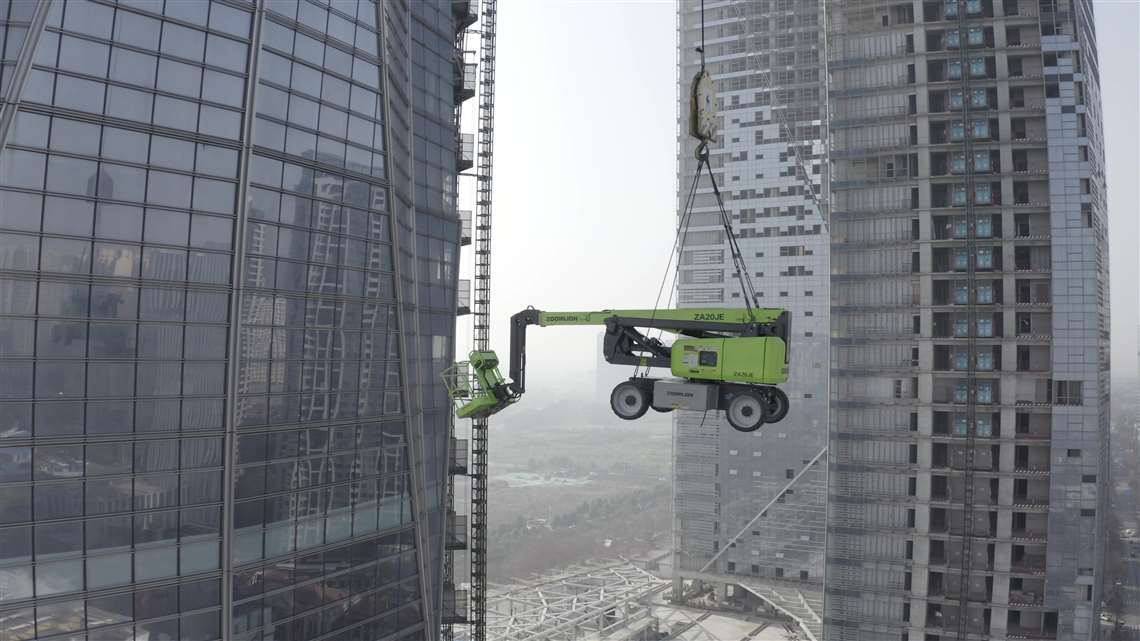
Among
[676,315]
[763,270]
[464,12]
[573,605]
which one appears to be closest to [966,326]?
[676,315]

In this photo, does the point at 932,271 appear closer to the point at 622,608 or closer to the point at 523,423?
the point at 622,608

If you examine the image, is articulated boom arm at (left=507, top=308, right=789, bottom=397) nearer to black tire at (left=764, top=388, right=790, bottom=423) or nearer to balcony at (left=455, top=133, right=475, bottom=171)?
black tire at (left=764, top=388, right=790, bottom=423)

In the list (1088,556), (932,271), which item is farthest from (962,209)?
(1088,556)

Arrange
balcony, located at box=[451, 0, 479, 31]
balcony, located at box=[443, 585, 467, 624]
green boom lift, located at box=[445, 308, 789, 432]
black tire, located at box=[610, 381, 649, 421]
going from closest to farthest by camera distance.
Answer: green boom lift, located at box=[445, 308, 789, 432] < black tire, located at box=[610, 381, 649, 421] < balcony, located at box=[451, 0, 479, 31] < balcony, located at box=[443, 585, 467, 624]

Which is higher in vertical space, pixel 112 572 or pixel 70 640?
pixel 112 572

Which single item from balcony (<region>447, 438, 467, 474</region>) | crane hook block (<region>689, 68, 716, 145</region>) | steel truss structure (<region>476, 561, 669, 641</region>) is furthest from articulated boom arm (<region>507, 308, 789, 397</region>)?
steel truss structure (<region>476, 561, 669, 641</region>)

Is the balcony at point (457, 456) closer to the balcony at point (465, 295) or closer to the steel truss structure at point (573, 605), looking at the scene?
the balcony at point (465, 295)
